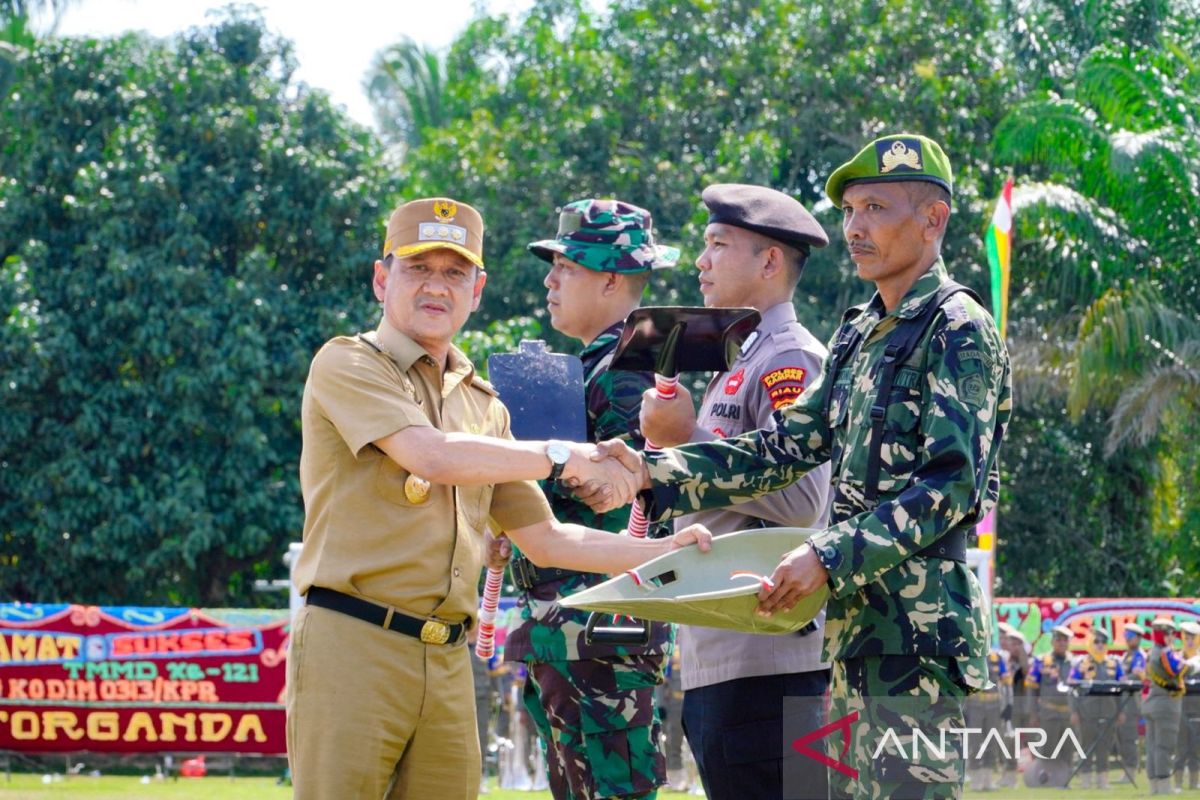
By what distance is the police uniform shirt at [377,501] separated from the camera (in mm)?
4199

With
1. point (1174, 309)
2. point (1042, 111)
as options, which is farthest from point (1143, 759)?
point (1042, 111)

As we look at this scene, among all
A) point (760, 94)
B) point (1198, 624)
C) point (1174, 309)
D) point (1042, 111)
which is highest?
point (760, 94)

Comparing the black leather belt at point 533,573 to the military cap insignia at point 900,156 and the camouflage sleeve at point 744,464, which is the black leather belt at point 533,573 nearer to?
the camouflage sleeve at point 744,464

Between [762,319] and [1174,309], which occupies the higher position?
[1174,309]

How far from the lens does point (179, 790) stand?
1479 cm

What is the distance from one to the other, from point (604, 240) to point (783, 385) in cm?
112

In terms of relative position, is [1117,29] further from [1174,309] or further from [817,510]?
[817,510]

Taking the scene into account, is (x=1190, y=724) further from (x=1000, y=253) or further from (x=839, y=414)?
(x=839, y=414)

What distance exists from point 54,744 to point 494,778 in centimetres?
454

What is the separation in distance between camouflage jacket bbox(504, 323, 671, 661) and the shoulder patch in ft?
1.89

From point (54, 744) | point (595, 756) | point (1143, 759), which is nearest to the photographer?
point (595, 756)

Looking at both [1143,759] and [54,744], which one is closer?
[1143,759]

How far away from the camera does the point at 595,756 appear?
5.07 m

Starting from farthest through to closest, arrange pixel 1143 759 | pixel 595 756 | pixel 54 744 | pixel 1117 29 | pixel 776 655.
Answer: pixel 1117 29, pixel 54 744, pixel 1143 759, pixel 595 756, pixel 776 655
